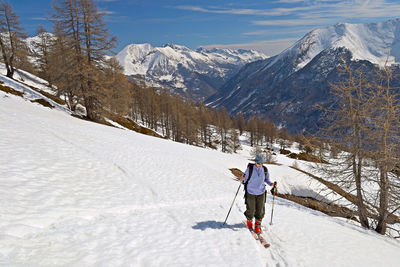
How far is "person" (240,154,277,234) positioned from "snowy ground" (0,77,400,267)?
918 millimetres

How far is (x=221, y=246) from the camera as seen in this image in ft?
22.4

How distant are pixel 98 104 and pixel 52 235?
80.9 ft

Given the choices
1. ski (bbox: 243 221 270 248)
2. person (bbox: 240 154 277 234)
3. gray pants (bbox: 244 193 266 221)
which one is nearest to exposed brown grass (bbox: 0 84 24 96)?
person (bbox: 240 154 277 234)

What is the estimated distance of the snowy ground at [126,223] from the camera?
218 inches

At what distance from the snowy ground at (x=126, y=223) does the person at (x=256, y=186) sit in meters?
0.92

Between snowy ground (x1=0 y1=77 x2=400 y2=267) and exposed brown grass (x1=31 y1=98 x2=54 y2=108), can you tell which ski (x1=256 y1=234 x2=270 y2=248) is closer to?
snowy ground (x1=0 y1=77 x2=400 y2=267)

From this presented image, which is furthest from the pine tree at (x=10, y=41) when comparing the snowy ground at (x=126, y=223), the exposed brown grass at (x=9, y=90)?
the snowy ground at (x=126, y=223)

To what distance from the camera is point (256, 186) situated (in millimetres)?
7645

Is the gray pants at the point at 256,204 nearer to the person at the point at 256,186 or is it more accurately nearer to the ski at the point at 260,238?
the person at the point at 256,186

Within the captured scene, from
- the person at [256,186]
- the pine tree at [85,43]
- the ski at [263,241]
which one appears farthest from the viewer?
the pine tree at [85,43]

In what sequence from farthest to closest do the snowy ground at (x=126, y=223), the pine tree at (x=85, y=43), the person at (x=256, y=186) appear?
the pine tree at (x=85, y=43) < the person at (x=256, y=186) < the snowy ground at (x=126, y=223)

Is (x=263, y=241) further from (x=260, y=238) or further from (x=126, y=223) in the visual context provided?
(x=126, y=223)

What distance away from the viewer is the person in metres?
7.61

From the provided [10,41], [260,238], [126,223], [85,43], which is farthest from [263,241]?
[10,41]
